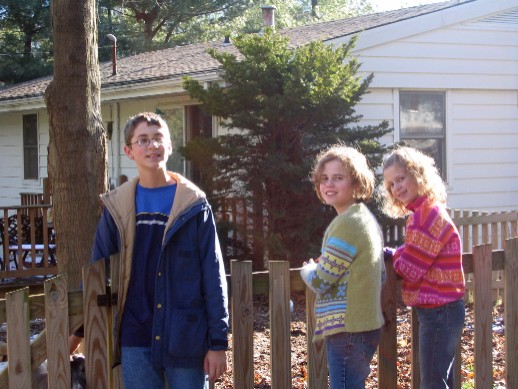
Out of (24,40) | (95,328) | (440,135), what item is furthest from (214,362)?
(24,40)

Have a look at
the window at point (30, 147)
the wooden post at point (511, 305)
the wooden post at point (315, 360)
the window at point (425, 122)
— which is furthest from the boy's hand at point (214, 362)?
the window at point (30, 147)

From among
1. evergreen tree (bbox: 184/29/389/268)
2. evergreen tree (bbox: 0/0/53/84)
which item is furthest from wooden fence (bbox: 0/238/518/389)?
evergreen tree (bbox: 0/0/53/84)

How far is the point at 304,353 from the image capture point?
282 inches

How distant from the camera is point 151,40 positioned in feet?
112

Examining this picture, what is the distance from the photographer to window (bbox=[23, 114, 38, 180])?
18.5 m

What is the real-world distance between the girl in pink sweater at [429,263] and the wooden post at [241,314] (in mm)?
766

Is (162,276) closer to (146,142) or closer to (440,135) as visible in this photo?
(146,142)

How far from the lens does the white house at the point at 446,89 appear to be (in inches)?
487

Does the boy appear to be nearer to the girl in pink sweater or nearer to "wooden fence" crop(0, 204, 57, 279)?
the girl in pink sweater

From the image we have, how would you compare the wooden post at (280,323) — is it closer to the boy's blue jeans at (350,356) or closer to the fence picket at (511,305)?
the boy's blue jeans at (350,356)

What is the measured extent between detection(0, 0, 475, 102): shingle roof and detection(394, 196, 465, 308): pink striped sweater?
809cm

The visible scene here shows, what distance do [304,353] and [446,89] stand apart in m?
7.07

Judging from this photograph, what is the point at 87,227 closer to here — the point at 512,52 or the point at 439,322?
the point at 439,322

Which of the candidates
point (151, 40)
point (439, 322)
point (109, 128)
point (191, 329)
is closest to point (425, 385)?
point (439, 322)
